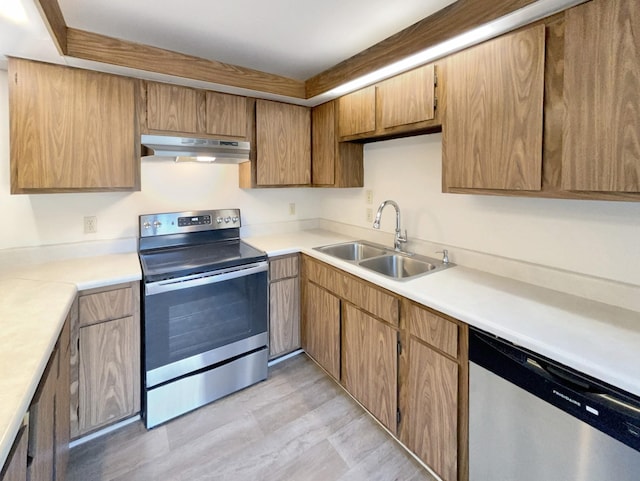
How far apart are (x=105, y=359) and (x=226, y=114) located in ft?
5.75

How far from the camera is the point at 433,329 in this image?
1457 millimetres

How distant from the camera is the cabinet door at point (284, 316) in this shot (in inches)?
96.7

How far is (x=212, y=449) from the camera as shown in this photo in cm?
177

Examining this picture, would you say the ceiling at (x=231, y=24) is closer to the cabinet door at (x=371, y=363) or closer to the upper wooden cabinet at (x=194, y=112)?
the upper wooden cabinet at (x=194, y=112)

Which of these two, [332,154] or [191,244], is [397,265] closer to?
[332,154]

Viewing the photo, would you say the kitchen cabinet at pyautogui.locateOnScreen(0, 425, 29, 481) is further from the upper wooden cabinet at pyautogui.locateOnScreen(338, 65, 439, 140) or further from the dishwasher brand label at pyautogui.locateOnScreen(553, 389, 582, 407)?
the upper wooden cabinet at pyautogui.locateOnScreen(338, 65, 439, 140)

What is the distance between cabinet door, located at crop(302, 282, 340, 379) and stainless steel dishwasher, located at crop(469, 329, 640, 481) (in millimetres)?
1013

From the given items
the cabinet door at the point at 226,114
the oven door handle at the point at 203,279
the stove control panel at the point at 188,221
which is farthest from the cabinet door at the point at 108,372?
the cabinet door at the point at 226,114

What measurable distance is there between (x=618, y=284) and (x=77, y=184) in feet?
9.00

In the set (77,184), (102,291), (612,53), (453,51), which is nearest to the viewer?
(612,53)

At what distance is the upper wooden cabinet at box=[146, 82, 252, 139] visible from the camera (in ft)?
6.87

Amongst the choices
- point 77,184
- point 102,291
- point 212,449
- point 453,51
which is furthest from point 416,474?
point 77,184

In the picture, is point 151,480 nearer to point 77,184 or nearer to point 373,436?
point 373,436

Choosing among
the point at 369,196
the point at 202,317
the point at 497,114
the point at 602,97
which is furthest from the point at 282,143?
the point at 602,97
